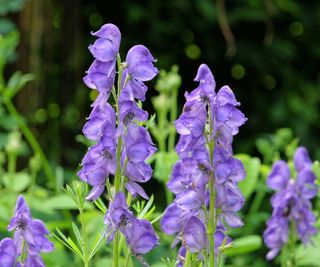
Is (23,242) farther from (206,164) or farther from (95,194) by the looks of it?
(206,164)

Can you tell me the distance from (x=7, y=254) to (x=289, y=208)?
877 millimetres

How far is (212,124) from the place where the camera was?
1287 millimetres

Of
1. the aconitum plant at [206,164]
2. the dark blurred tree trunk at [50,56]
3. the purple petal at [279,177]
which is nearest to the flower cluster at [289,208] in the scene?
the purple petal at [279,177]

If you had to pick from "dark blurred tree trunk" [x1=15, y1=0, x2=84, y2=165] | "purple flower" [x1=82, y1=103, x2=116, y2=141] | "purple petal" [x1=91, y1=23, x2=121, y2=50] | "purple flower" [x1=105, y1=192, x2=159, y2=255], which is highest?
"purple petal" [x1=91, y1=23, x2=121, y2=50]

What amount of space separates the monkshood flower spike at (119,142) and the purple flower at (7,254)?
16cm

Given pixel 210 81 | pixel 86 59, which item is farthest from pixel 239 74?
pixel 210 81

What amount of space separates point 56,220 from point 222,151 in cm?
108

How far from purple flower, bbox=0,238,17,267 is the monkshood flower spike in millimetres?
155

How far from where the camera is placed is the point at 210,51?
15.3ft

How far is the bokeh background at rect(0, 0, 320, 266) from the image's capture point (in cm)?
451

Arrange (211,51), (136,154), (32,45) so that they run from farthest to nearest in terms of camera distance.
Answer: (211,51) < (32,45) < (136,154)

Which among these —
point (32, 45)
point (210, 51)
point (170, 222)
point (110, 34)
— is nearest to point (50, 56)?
point (32, 45)

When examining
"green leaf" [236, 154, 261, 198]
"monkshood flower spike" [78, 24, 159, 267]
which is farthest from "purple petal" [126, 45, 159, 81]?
"green leaf" [236, 154, 261, 198]

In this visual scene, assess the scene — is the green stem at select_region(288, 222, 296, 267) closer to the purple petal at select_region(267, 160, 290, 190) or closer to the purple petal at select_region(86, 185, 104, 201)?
the purple petal at select_region(267, 160, 290, 190)
